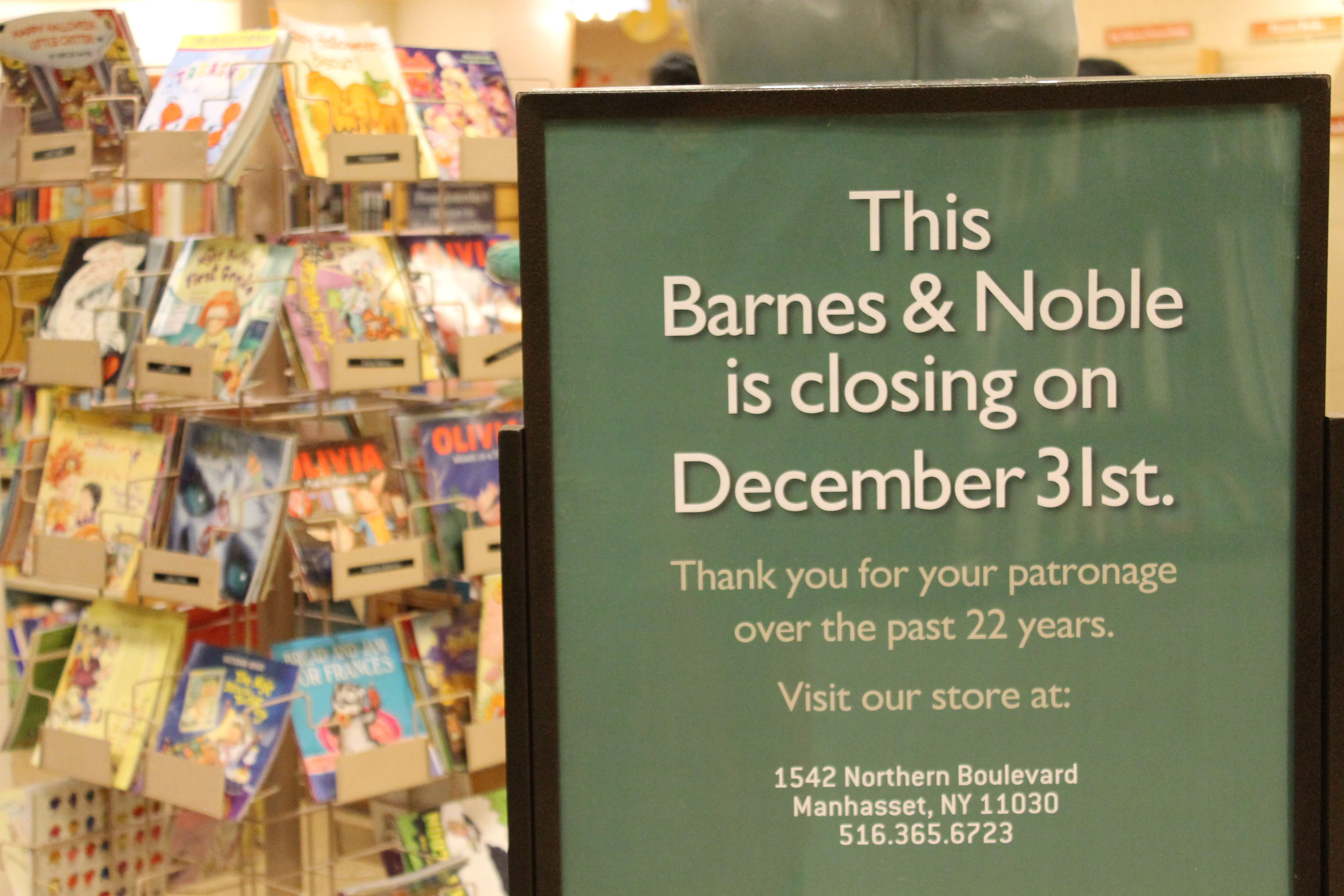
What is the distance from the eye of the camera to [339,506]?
2.45 m

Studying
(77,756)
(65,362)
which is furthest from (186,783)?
(65,362)

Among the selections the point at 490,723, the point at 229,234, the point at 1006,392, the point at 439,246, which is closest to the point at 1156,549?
the point at 1006,392

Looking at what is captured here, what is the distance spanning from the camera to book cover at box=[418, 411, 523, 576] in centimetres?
258

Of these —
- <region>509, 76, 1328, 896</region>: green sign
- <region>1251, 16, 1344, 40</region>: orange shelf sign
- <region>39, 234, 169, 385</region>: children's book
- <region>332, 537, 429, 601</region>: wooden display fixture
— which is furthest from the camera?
<region>1251, 16, 1344, 40</region>: orange shelf sign

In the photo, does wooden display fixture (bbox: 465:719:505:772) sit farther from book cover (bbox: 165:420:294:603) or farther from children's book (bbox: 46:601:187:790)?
children's book (bbox: 46:601:187:790)

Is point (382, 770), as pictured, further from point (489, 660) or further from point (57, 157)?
point (57, 157)

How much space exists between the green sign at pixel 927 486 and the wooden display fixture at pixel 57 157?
81.1 inches

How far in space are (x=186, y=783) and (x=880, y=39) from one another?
6.77 feet

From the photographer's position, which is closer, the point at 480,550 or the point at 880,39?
the point at 880,39

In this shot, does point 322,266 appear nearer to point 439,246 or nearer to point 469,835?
point 439,246

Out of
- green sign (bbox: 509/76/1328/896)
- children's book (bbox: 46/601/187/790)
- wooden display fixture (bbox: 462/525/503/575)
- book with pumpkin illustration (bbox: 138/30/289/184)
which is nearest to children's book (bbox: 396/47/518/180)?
book with pumpkin illustration (bbox: 138/30/289/184)

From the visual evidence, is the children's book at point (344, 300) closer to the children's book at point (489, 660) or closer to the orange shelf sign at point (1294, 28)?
the children's book at point (489, 660)

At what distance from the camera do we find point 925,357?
0.81 metres

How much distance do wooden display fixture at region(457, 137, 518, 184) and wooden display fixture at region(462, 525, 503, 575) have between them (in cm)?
75
